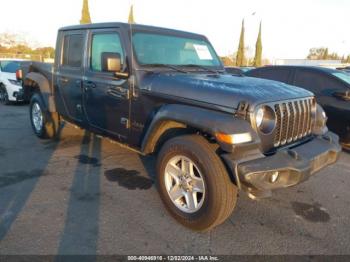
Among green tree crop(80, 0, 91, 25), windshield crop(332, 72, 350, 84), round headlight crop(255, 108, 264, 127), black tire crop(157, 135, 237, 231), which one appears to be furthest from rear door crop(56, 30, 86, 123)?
green tree crop(80, 0, 91, 25)

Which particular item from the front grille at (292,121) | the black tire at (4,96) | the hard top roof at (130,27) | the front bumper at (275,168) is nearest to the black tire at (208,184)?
the front bumper at (275,168)

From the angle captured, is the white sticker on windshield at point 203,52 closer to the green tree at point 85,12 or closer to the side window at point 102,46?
the side window at point 102,46

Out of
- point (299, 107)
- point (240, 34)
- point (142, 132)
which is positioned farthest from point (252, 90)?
point (240, 34)

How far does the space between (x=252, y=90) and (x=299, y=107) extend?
2.11 ft

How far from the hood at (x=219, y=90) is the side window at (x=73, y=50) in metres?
1.55

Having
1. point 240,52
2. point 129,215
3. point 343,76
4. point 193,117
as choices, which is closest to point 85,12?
point 240,52

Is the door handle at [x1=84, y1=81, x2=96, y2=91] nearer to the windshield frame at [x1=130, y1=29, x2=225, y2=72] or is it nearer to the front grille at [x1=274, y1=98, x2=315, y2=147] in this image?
the windshield frame at [x1=130, y1=29, x2=225, y2=72]

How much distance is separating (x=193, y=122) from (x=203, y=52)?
6.64 feet

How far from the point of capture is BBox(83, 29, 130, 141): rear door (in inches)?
153

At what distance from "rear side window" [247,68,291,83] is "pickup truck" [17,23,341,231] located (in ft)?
8.18

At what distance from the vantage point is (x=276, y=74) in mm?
6789

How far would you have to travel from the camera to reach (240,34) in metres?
36.6

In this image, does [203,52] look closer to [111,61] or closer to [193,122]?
[111,61]

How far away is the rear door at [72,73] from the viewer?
462 cm
